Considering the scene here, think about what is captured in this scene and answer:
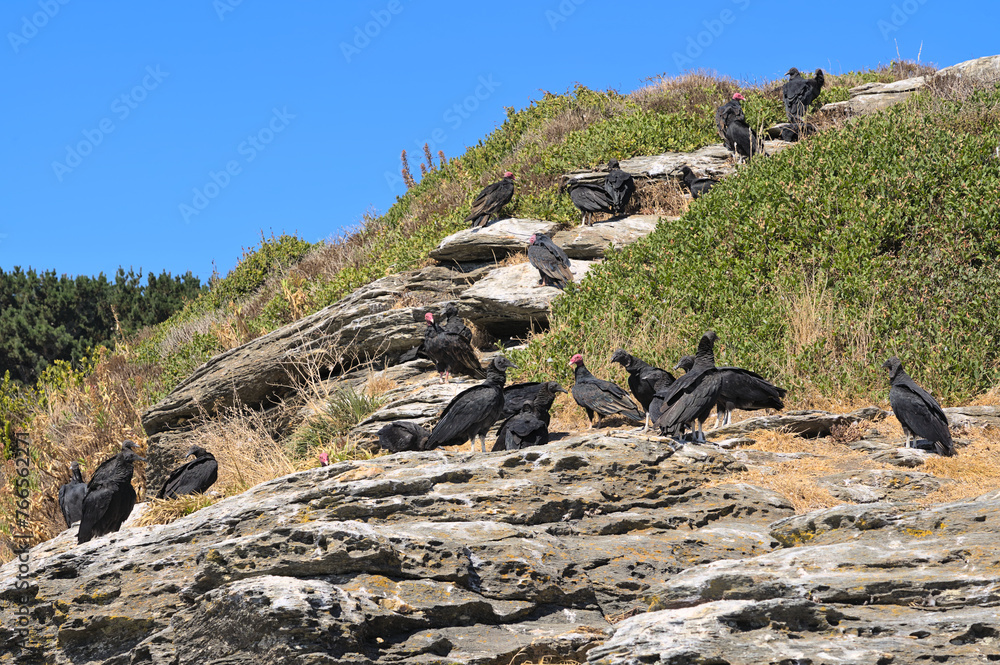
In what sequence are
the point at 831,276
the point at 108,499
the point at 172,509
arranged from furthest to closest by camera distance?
1. the point at 831,276
2. the point at 108,499
3. the point at 172,509

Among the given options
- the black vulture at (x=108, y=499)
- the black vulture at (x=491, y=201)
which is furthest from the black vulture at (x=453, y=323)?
the black vulture at (x=108, y=499)

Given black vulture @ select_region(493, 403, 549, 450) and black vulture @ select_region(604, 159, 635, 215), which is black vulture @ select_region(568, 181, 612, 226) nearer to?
black vulture @ select_region(604, 159, 635, 215)

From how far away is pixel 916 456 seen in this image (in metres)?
7.35

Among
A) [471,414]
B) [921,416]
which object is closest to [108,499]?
[471,414]

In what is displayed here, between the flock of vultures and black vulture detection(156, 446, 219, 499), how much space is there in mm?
12

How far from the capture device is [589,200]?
608 inches

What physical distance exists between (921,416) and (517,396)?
168 inches

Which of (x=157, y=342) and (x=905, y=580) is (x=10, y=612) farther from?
(x=157, y=342)

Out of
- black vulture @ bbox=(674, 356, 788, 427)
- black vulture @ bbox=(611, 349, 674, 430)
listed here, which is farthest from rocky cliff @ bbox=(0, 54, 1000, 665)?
black vulture @ bbox=(611, 349, 674, 430)

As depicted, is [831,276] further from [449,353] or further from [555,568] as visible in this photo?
[555,568]

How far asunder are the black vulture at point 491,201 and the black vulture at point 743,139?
4892mm

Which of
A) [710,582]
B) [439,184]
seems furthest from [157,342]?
[710,582]

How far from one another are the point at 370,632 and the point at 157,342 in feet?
61.1

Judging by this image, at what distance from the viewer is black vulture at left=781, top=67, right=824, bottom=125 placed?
18.7m
